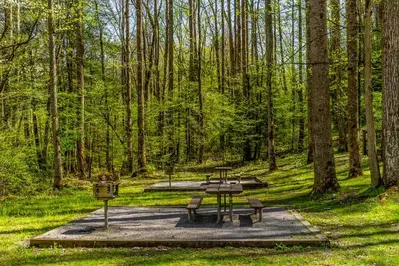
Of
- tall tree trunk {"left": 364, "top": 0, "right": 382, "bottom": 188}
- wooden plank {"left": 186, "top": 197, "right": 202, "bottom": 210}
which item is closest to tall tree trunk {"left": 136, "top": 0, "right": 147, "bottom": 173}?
wooden plank {"left": 186, "top": 197, "right": 202, "bottom": 210}

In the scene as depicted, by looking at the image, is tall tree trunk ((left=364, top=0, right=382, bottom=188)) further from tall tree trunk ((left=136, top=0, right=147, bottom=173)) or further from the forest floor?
tall tree trunk ((left=136, top=0, right=147, bottom=173))

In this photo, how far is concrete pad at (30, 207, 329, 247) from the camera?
5.52 meters

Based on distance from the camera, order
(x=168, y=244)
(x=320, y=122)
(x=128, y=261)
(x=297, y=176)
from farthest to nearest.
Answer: (x=297, y=176), (x=320, y=122), (x=168, y=244), (x=128, y=261)

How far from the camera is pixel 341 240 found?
5711 millimetres

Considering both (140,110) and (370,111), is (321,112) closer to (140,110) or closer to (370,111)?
(370,111)

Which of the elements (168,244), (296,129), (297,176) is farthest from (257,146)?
(168,244)

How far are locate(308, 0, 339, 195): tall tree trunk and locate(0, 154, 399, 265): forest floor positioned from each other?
47cm

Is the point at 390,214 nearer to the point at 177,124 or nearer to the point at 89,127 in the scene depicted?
the point at 89,127

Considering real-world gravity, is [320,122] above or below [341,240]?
above

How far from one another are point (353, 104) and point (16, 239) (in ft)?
31.2

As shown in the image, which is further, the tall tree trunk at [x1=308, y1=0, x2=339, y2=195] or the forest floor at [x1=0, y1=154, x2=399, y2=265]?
the tall tree trunk at [x1=308, y1=0, x2=339, y2=195]

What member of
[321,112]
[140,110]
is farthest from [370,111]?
[140,110]

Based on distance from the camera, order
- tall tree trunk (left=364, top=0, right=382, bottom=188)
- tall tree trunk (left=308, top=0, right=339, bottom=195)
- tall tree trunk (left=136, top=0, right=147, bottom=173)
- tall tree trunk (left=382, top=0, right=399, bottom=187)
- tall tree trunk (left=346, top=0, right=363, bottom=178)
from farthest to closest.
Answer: tall tree trunk (left=136, top=0, right=147, bottom=173)
tall tree trunk (left=346, top=0, right=363, bottom=178)
tall tree trunk (left=308, top=0, right=339, bottom=195)
tall tree trunk (left=364, top=0, right=382, bottom=188)
tall tree trunk (left=382, top=0, right=399, bottom=187)

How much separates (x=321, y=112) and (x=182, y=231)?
15.9 feet
